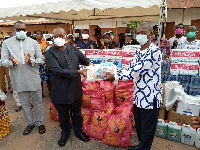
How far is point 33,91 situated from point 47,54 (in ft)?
3.08

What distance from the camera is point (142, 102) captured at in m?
2.12

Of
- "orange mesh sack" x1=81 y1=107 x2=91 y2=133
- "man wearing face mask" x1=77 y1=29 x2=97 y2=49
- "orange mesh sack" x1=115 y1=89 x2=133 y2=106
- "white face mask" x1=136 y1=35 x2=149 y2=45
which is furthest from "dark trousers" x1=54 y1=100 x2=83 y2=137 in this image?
"man wearing face mask" x1=77 y1=29 x2=97 y2=49

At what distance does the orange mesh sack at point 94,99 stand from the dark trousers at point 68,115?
356 mm

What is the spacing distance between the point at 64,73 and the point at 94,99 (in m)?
0.98

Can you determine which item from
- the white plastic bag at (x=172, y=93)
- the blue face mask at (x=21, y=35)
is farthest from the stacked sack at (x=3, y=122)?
the white plastic bag at (x=172, y=93)

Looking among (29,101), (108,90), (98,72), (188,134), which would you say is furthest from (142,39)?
(29,101)

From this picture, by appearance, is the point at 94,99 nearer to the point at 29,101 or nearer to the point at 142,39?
the point at 29,101

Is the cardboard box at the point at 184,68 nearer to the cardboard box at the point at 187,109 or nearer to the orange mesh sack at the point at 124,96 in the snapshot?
the cardboard box at the point at 187,109

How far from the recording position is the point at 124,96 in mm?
3156

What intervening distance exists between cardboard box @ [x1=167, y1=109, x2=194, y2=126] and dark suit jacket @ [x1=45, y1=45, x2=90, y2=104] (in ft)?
5.97

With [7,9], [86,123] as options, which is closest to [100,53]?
[86,123]

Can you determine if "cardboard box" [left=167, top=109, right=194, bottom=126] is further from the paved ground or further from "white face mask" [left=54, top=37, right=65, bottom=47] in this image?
"white face mask" [left=54, top=37, right=65, bottom=47]

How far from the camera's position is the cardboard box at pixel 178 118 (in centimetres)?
298

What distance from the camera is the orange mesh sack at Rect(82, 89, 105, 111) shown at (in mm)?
3041
